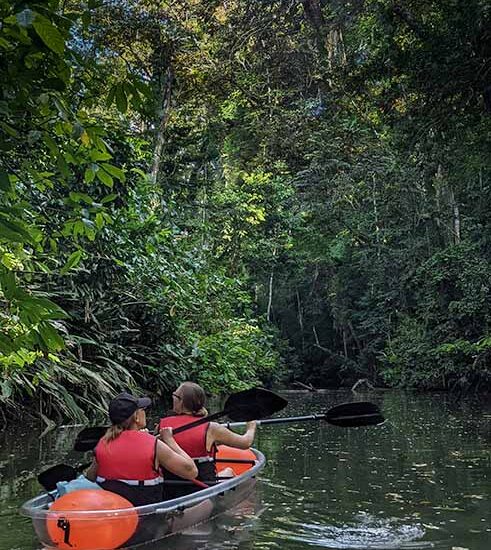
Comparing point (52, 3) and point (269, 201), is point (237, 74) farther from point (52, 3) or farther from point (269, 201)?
point (52, 3)

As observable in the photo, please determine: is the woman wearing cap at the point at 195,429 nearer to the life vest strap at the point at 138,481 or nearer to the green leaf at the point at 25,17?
the life vest strap at the point at 138,481

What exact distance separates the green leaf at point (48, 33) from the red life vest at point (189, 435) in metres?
3.70

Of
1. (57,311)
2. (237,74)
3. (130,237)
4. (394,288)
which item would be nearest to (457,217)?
(394,288)

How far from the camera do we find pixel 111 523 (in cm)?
381

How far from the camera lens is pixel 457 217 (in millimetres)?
20000

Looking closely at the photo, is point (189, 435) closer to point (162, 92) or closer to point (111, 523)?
point (111, 523)

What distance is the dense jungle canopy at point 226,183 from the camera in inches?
96.3

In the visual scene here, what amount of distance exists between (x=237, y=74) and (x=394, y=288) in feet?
38.1

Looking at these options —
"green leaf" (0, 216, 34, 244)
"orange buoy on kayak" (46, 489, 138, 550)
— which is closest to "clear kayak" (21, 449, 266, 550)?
"orange buoy on kayak" (46, 489, 138, 550)

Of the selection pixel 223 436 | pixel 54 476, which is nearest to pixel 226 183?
pixel 223 436

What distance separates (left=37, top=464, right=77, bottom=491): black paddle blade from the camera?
4.63m

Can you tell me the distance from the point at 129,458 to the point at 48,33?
305cm

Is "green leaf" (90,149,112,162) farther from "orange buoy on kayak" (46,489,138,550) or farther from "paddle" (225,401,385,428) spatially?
"paddle" (225,401,385,428)

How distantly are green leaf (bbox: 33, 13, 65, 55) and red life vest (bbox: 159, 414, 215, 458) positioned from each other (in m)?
3.70
